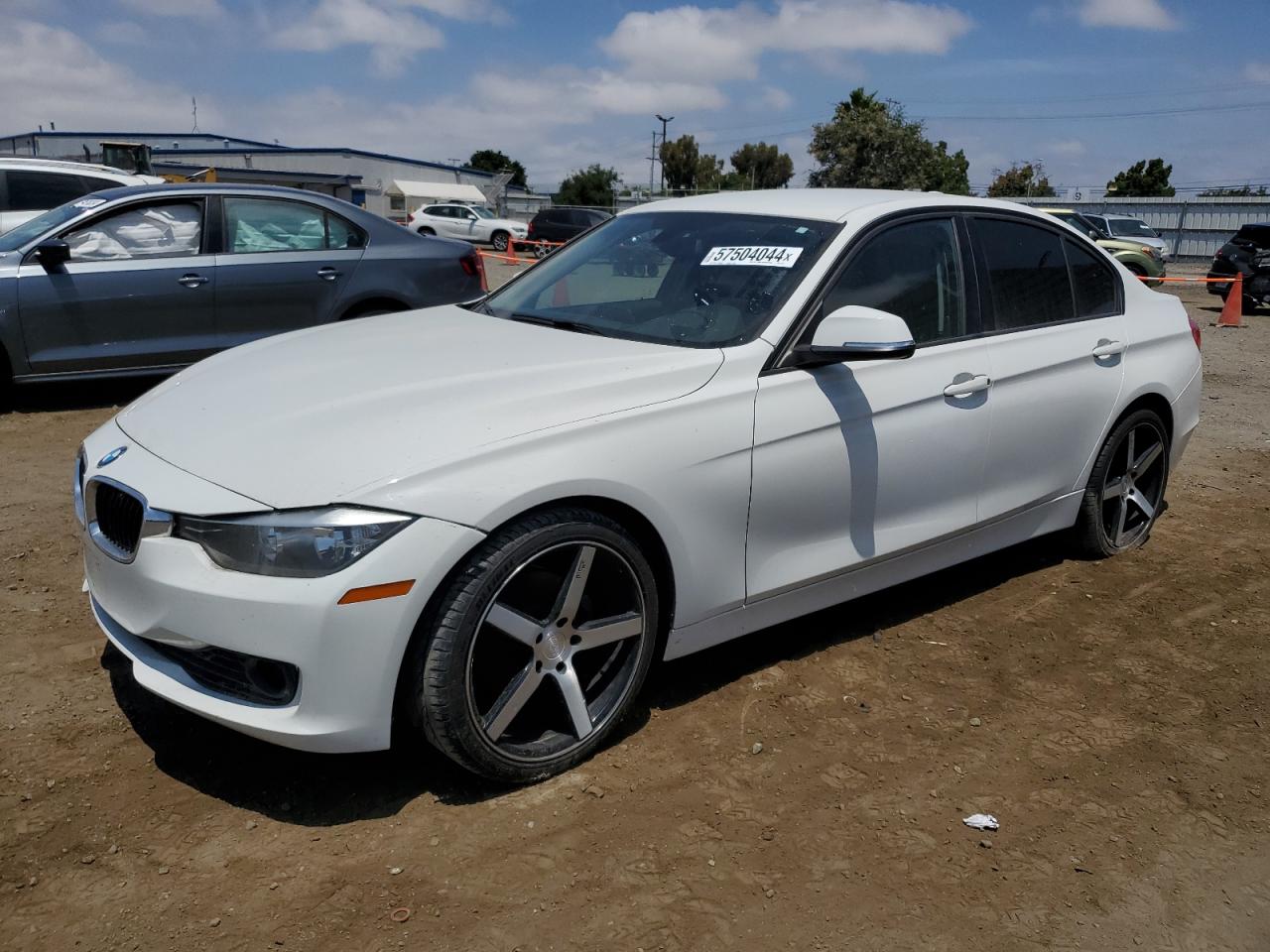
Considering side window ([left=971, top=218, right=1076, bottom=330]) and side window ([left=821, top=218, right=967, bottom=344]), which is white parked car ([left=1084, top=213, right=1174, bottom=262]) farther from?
side window ([left=821, top=218, right=967, bottom=344])

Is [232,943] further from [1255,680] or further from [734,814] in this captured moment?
[1255,680]

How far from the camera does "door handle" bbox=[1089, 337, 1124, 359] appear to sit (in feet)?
14.9

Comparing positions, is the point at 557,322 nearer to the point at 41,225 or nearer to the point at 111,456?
the point at 111,456

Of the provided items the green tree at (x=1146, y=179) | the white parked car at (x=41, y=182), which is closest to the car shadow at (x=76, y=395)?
the white parked car at (x=41, y=182)

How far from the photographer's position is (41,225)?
7297 millimetres

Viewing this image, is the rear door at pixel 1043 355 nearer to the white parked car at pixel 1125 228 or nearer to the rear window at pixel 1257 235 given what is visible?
the rear window at pixel 1257 235

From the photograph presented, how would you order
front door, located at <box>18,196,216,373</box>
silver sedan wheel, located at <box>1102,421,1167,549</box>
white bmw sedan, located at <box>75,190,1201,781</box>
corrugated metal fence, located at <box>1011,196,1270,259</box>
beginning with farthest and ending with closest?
corrugated metal fence, located at <box>1011,196,1270,259</box>, front door, located at <box>18,196,216,373</box>, silver sedan wheel, located at <box>1102,421,1167,549</box>, white bmw sedan, located at <box>75,190,1201,781</box>

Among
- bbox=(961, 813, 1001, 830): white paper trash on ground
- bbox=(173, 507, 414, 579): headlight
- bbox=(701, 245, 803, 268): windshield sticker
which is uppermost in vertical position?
bbox=(701, 245, 803, 268): windshield sticker

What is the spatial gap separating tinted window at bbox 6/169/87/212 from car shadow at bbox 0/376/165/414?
11.9 ft

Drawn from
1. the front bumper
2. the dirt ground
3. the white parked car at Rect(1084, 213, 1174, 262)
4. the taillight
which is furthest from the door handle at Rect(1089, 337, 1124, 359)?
the white parked car at Rect(1084, 213, 1174, 262)

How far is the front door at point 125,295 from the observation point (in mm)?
6977

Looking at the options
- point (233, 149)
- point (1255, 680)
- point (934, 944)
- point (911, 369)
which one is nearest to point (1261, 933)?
point (934, 944)

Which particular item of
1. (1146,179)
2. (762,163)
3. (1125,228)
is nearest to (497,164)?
(762,163)

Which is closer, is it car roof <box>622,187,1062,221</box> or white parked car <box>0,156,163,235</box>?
car roof <box>622,187,1062,221</box>
